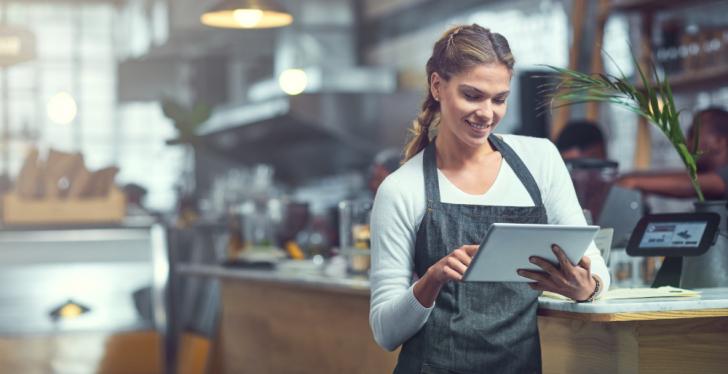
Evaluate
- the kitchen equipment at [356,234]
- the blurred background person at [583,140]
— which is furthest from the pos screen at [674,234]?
the blurred background person at [583,140]

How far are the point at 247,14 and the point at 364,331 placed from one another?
6.98 ft

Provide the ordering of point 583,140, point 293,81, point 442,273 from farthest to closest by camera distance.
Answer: point 293,81 < point 583,140 < point 442,273

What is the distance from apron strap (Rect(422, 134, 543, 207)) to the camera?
246 centimetres

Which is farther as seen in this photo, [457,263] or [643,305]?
[643,305]

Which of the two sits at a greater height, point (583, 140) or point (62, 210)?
point (583, 140)

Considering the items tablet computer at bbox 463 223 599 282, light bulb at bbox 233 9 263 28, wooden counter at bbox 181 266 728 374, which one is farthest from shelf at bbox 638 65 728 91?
tablet computer at bbox 463 223 599 282

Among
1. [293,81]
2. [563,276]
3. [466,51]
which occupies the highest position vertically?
[293,81]

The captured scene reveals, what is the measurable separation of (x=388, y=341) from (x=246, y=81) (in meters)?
7.90

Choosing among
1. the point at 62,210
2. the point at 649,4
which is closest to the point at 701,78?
the point at 649,4

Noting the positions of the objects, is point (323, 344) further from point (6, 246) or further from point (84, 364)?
point (6, 246)

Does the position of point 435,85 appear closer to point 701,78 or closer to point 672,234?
point 672,234

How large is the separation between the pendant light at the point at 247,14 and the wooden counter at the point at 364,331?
3.71 feet

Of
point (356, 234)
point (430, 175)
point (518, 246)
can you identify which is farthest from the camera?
point (356, 234)

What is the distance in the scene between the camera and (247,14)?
5570mm
